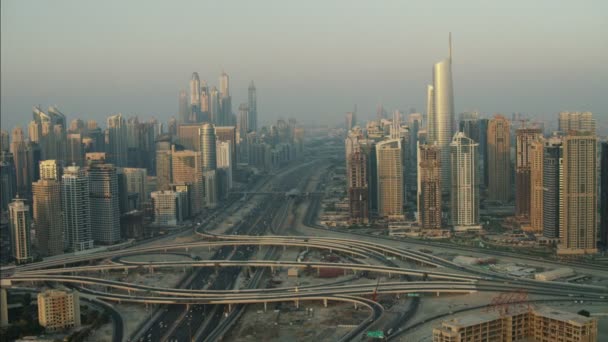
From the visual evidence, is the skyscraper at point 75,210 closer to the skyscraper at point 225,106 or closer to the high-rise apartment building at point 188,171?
the high-rise apartment building at point 188,171

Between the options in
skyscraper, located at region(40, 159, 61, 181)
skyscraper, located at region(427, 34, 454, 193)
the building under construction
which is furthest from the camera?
→ skyscraper, located at region(427, 34, 454, 193)

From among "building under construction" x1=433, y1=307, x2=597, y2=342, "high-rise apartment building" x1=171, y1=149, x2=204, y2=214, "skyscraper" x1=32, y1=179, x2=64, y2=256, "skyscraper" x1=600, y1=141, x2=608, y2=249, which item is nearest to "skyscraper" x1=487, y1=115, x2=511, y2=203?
"skyscraper" x1=600, y1=141, x2=608, y2=249

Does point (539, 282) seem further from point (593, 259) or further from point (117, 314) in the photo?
point (117, 314)

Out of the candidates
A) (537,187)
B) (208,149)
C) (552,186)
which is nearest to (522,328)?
(552,186)

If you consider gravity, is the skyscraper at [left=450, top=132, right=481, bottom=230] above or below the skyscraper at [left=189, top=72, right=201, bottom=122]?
below

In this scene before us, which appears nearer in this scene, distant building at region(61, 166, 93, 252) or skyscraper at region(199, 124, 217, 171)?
distant building at region(61, 166, 93, 252)

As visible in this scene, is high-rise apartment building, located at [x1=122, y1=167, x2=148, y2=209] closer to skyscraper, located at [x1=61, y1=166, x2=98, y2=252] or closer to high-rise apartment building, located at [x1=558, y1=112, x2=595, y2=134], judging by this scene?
skyscraper, located at [x1=61, y1=166, x2=98, y2=252]

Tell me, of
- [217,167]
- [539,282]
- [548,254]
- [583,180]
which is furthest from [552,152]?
[217,167]

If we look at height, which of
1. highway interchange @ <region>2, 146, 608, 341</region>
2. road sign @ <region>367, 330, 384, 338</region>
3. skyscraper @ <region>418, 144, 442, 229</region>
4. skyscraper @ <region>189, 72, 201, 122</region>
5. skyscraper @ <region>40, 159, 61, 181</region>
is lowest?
road sign @ <region>367, 330, 384, 338</region>
